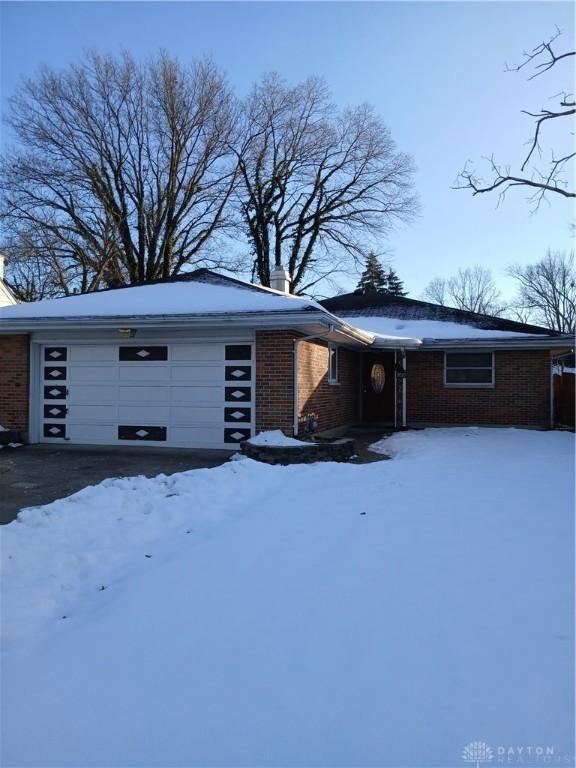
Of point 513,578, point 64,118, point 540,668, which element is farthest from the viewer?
point 64,118

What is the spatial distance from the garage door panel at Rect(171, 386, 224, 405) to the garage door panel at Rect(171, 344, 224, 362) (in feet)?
1.82

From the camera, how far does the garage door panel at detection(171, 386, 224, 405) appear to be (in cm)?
1020

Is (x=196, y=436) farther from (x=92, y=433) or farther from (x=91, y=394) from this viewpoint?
(x=91, y=394)

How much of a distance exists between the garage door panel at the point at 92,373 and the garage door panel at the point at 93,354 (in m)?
0.12

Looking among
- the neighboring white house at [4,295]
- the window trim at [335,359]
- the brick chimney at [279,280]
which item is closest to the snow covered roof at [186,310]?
the window trim at [335,359]

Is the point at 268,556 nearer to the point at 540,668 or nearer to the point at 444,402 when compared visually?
the point at 540,668

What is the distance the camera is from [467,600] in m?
3.45

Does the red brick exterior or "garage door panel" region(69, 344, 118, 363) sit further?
"garage door panel" region(69, 344, 118, 363)

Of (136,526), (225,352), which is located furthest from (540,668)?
(225,352)

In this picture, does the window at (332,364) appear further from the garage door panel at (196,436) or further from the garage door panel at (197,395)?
the garage door panel at (196,436)

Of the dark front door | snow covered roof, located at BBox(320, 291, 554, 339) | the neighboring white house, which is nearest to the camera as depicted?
snow covered roof, located at BBox(320, 291, 554, 339)

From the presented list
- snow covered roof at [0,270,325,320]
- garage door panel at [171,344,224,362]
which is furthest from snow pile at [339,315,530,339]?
garage door panel at [171,344,224,362]

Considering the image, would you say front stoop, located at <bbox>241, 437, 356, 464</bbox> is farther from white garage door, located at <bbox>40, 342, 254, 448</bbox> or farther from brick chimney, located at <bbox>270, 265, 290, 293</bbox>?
brick chimney, located at <bbox>270, 265, 290, 293</bbox>

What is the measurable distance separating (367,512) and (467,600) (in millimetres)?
2216
